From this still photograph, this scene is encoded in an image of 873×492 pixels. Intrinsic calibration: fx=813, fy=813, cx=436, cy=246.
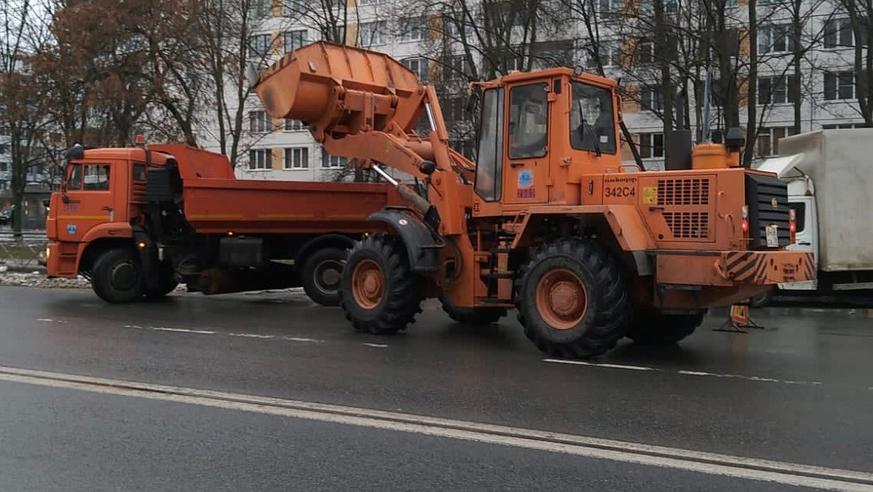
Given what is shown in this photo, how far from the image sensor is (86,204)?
1544cm

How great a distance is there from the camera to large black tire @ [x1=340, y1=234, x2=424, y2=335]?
414 inches

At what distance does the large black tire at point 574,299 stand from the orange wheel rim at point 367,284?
222 centimetres

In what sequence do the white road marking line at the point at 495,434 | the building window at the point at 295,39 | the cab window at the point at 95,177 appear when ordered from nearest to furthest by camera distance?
the white road marking line at the point at 495,434
the cab window at the point at 95,177
the building window at the point at 295,39

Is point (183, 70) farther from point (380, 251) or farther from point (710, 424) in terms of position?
point (710, 424)

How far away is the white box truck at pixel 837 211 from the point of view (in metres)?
14.0

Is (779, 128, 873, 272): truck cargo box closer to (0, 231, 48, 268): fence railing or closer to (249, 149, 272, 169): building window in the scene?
(0, 231, 48, 268): fence railing

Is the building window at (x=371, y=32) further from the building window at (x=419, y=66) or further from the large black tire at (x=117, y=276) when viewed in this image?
the large black tire at (x=117, y=276)

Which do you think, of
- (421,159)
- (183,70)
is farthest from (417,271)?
(183,70)

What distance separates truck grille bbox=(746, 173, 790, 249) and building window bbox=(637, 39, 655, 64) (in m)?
17.9

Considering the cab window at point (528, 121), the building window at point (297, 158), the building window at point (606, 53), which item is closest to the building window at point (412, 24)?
the building window at point (606, 53)

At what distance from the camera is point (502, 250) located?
10.0 meters

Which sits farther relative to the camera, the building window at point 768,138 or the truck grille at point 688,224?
the building window at point 768,138

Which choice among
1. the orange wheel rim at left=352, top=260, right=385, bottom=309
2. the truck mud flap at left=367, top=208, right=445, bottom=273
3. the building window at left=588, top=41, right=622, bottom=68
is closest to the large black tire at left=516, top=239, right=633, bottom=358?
the truck mud flap at left=367, top=208, right=445, bottom=273

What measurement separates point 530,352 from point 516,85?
324 centimetres
